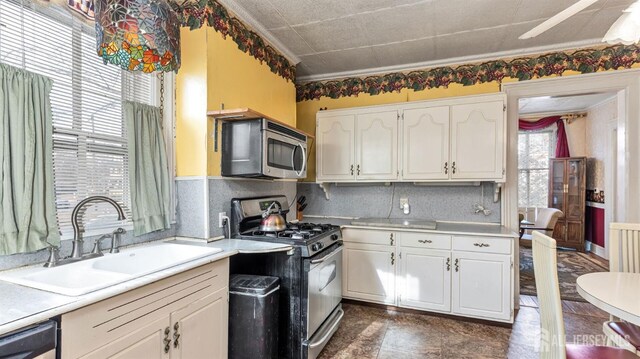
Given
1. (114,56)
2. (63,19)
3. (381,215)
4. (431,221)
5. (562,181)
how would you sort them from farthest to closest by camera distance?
(562,181)
(381,215)
(431,221)
(63,19)
(114,56)

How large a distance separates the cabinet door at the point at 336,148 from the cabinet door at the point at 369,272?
2.75 feet

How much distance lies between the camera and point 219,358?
183 centimetres

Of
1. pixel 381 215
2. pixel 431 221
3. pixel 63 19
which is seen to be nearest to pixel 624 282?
pixel 431 221

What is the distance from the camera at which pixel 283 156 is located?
8.75ft

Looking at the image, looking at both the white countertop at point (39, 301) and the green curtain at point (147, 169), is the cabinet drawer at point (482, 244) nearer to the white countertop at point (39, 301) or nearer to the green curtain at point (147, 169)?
the white countertop at point (39, 301)

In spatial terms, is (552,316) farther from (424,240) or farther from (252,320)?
(252,320)

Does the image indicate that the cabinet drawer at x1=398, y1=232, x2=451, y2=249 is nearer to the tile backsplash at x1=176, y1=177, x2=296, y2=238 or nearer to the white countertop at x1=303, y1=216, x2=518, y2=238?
the white countertop at x1=303, y1=216, x2=518, y2=238

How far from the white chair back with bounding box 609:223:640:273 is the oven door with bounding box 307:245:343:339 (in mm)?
1999

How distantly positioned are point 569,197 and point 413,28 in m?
5.29

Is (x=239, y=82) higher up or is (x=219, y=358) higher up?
(x=239, y=82)

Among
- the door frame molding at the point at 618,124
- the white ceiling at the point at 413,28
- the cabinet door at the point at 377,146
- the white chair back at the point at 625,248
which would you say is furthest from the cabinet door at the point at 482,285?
the white ceiling at the point at 413,28

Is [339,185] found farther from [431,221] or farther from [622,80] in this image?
[622,80]

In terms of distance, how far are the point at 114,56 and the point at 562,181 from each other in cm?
725

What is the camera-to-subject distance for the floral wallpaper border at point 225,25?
7.37 ft
